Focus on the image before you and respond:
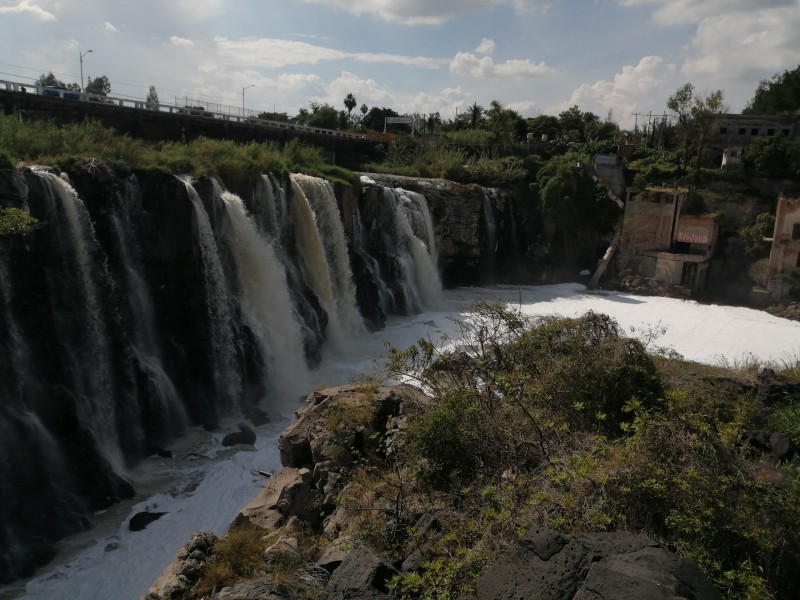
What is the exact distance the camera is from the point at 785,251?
31578 mm

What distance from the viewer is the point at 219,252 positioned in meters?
19.6

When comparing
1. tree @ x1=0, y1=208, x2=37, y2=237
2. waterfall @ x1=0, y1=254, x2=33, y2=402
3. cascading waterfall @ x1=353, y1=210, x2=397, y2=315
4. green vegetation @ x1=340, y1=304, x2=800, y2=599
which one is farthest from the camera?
cascading waterfall @ x1=353, y1=210, x2=397, y2=315

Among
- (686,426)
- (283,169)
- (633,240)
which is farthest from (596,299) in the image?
(686,426)

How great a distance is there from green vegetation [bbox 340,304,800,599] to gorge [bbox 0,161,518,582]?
7.46 meters

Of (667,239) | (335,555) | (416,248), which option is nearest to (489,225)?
(416,248)

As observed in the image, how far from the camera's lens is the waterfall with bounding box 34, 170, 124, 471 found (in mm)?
14914

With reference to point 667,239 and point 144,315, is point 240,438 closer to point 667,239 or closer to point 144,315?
point 144,315

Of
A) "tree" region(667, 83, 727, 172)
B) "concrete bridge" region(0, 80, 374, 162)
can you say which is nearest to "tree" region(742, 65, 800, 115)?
"tree" region(667, 83, 727, 172)

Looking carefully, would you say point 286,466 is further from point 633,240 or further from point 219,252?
point 633,240

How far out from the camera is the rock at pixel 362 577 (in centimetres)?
673

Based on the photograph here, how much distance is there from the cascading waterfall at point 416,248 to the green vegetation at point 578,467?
55.0ft

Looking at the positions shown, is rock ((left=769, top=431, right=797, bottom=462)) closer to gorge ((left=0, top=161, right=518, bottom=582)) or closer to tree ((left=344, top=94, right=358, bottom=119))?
gorge ((left=0, top=161, right=518, bottom=582))

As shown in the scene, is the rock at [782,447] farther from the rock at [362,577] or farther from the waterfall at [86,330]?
the waterfall at [86,330]

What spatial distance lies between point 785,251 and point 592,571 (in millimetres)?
31093
